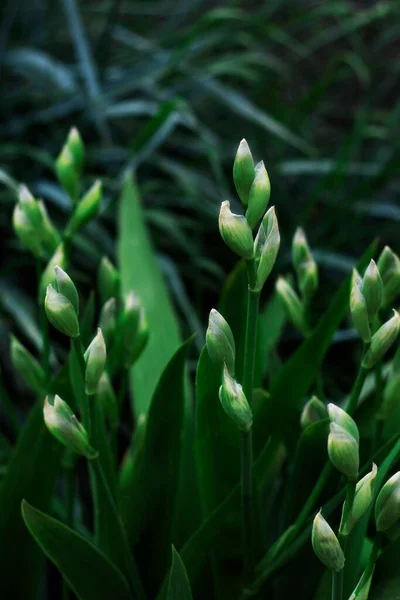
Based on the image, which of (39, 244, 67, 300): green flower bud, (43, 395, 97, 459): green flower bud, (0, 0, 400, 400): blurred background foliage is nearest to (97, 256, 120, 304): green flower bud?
(39, 244, 67, 300): green flower bud

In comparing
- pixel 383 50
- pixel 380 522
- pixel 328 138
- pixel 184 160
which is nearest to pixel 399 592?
pixel 380 522

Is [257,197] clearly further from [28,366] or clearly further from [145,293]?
[145,293]

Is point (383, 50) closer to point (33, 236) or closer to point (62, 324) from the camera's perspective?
point (33, 236)

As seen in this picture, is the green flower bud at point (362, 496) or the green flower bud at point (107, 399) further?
the green flower bud at point (107, 399)

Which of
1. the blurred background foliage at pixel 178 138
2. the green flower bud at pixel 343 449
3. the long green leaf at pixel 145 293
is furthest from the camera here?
the blurred background foliage at pixel 178 138

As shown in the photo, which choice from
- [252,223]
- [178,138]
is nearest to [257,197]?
[252,223]

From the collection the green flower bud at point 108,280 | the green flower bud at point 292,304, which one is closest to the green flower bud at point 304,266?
the green flower bud at point 292,304

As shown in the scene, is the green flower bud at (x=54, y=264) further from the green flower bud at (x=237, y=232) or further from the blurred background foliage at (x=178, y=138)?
the blurred background foliage at (x=178, y=138)

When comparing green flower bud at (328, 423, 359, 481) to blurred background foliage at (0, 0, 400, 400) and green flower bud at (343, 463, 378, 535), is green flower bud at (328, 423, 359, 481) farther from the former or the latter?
blurred background foliage at (0, 0, 400, 400)
